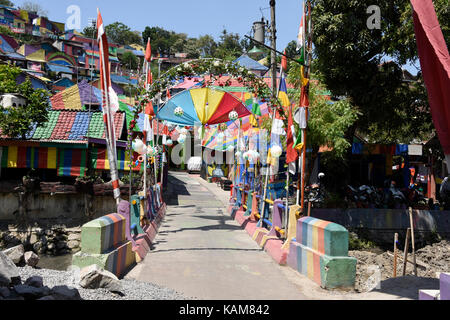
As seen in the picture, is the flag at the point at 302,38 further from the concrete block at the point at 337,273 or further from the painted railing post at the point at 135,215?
the painted railing post at the point at 135,215

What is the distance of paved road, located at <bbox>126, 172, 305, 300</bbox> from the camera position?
682 centimetres

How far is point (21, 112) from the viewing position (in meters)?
19.1

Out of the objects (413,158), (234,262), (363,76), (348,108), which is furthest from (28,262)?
(413,158)

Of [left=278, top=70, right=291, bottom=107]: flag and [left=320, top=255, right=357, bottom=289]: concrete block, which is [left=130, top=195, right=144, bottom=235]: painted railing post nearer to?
[left=278, top=70, right=291, bottom=107]: flag

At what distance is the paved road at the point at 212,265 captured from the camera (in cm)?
682

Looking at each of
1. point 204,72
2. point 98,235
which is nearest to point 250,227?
point 204,72

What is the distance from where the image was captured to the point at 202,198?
25594 millimetres

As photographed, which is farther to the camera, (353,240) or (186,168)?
(186,168)

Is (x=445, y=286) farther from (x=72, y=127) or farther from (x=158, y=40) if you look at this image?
(x=158, y=40)

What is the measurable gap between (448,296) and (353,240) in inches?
523

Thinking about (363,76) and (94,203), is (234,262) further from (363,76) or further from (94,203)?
(94,203)

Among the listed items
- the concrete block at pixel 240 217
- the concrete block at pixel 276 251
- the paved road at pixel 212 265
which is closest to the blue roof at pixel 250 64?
the concrete block at pixel 240 217

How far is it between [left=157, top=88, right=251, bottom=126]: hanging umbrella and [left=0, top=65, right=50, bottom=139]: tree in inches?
267

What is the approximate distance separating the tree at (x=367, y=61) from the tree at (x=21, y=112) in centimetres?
1308
